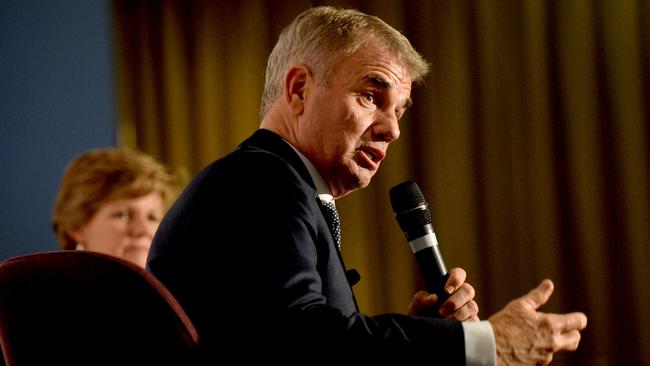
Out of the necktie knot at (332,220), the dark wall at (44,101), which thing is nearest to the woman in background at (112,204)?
the dark wall at (44,101)

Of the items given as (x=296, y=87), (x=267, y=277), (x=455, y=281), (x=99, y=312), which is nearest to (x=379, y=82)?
(x=296, y=87)

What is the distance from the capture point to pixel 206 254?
0.93m

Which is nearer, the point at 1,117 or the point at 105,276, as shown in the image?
the point at 105,276

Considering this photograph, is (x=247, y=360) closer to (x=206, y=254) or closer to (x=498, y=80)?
(x=206, y=254)

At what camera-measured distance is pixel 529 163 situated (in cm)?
262

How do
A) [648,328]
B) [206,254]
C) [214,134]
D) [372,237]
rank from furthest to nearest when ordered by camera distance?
1. [214,134]
2. [372,237]
3. [648,328]
4. [206,254]

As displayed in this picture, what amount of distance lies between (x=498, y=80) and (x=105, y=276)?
7.02 ft

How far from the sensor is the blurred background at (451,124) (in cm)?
251

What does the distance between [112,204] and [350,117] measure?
1.47m

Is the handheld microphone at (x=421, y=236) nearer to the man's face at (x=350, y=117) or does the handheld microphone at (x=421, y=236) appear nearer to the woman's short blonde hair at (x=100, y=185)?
the man's face at (x=350, y=117)

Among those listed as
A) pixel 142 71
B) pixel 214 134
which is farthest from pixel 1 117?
pixel 214 134

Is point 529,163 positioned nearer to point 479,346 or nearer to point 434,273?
point 434,273

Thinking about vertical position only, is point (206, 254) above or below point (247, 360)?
above

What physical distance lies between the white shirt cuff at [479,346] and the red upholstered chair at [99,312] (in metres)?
0.35
